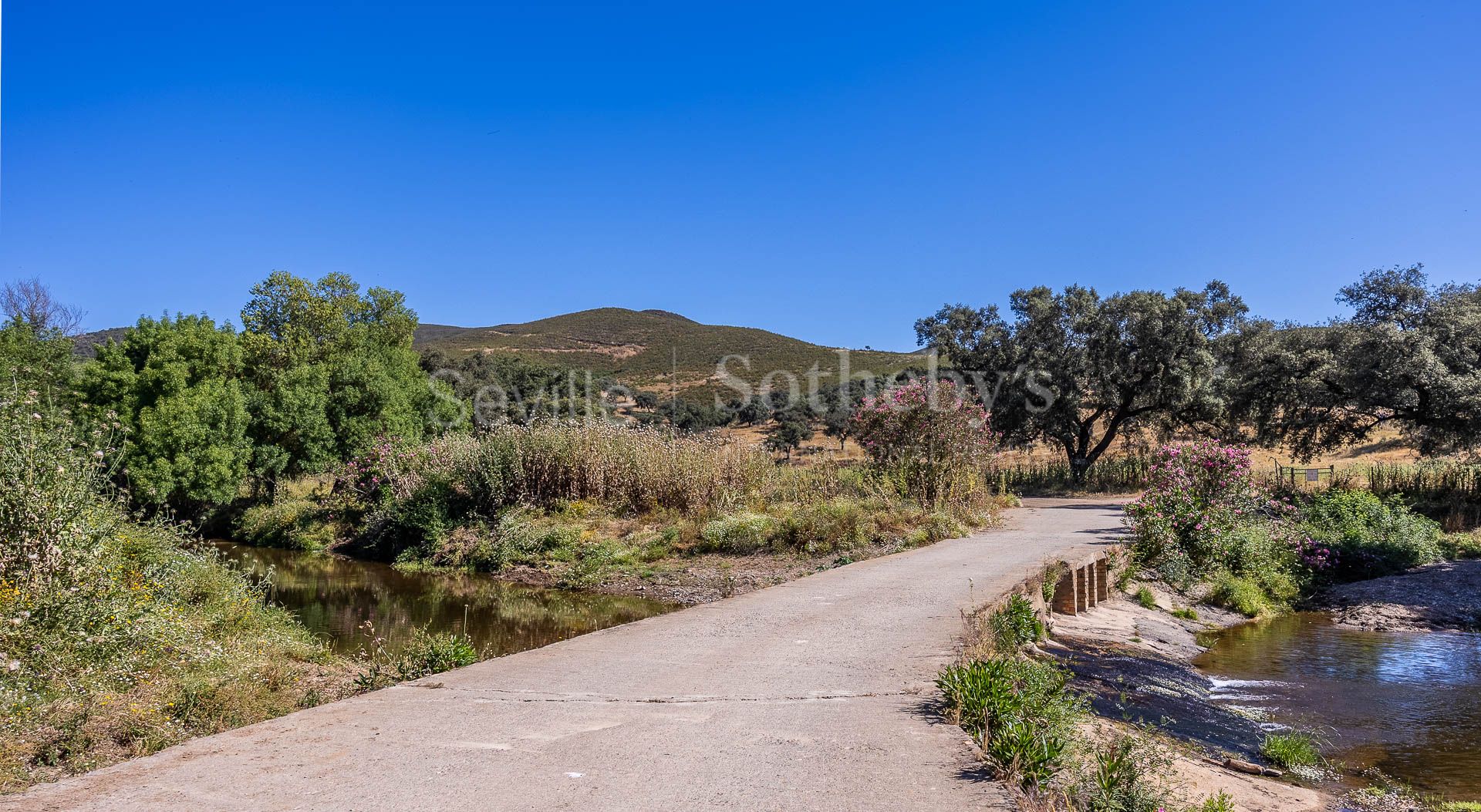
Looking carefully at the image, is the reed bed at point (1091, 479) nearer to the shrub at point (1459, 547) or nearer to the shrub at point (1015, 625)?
the shrub at point (1459, 547)

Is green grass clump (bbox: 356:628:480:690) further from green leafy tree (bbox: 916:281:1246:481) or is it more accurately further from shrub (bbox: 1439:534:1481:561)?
green leafy tree (bbox: 916:281:1246:481)

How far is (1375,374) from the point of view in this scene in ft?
65.2

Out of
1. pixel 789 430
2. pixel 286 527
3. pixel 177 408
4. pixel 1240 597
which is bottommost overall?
pixel 1240 597

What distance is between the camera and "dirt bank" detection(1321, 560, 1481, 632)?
1148cm

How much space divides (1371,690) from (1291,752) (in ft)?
11.1

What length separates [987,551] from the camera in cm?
1186

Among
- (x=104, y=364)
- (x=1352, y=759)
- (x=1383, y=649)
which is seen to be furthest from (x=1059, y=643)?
(x=104, y=364)

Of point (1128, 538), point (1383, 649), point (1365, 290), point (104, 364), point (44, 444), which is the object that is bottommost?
point (1383, 649)

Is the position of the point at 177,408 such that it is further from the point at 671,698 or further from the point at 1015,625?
the point at 1015,625

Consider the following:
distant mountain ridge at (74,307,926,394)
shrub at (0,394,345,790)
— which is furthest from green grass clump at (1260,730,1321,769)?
distant mountain ridge at (74,307,926,394)

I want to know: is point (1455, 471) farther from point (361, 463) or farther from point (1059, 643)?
point (361, 463)

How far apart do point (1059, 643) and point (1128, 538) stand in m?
5.73

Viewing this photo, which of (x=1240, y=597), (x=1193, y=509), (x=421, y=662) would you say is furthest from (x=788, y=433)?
(x=421, y=662)

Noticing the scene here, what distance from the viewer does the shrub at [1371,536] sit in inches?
555
